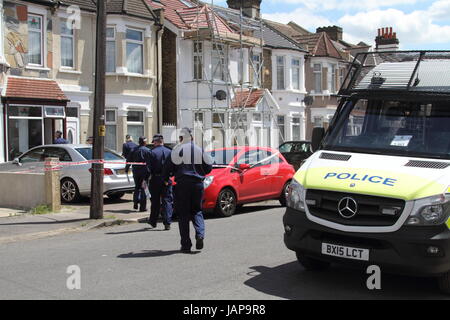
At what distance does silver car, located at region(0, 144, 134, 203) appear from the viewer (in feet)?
47.0

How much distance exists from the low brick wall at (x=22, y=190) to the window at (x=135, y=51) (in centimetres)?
1017

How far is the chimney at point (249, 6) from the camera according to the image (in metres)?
33.1

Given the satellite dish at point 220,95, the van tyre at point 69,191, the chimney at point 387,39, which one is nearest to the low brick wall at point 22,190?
the van tyre at point 69,191

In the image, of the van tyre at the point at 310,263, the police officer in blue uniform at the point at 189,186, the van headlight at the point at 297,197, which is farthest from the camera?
the police officer in blue uniform at the point at 189,186

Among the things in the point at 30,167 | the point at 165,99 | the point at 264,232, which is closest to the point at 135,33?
the point at 165,99

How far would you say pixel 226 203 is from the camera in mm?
12445

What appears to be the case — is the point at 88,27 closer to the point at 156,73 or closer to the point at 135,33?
the point at 135,33

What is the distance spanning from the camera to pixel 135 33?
75.5ft

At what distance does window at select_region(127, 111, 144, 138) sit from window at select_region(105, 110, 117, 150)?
67 centimetres

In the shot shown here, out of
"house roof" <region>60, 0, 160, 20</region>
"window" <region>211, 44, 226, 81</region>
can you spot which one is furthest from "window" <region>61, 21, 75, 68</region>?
"window" <region>211, 44, 226, 81</region>

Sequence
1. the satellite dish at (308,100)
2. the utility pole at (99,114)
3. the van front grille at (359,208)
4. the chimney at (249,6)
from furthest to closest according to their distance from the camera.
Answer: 1. the chimney at (249,6)
2. the satellite dish at (308,100)
3. the utility pole at (99,114)
4. the van front grille at (359,208)

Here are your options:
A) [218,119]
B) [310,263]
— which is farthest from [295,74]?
[310,263]

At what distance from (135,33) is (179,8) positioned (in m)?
5.20

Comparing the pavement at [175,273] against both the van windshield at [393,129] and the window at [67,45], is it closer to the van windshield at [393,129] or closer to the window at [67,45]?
the van windshield at [393,129]
